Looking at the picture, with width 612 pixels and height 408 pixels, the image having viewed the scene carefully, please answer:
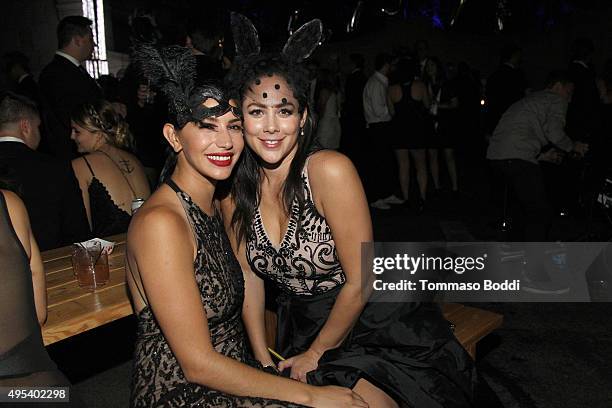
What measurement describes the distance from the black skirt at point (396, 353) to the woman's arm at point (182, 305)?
291mm

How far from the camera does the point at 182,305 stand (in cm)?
174

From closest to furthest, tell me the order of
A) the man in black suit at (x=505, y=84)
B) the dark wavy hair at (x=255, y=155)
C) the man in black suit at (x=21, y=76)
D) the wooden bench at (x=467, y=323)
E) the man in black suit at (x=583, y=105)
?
the dark wavy hair at (x=255, y=155)
the wooden bench at (x=467, y=323)
the man in black suit at (x=583, y=105)
the man in black suit at (x=21, y=76)
the man in black suit at (x=505, y=84)

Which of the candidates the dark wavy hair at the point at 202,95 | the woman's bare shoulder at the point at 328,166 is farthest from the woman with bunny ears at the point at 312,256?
the dark wavy hair at the point at 202,95

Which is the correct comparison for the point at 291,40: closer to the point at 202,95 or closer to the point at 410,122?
the point at 202,95

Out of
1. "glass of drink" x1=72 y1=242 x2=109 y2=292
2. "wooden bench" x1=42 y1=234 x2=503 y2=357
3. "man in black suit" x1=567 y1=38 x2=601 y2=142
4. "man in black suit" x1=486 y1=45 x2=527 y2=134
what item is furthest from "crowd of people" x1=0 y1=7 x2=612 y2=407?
"man in black suit" x1=486 y1=45 x2=527 y2=134

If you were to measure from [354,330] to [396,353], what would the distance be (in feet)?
0.74

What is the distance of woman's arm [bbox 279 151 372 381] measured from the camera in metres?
2.16

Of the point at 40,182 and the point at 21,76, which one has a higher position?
the point at 21,76

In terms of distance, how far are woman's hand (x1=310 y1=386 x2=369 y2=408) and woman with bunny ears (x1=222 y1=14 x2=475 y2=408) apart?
10cm

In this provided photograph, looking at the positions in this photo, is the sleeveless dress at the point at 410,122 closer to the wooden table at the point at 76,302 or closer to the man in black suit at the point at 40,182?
the man in black suit at the point at 40,182

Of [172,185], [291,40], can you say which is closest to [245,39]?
[291,40]

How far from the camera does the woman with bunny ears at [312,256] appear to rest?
6.95ft

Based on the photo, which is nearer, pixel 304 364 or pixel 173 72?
pixel 173 72

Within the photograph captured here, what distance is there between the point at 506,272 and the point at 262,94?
3.50 metres
